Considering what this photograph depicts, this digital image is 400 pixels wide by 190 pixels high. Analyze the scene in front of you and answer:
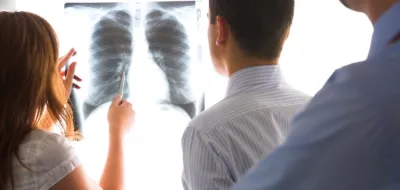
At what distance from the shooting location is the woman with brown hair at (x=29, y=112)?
3.24ft

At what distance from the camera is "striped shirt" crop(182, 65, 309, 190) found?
893mm

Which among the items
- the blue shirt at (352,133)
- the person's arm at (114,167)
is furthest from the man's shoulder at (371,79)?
the person's arm at (114,167)

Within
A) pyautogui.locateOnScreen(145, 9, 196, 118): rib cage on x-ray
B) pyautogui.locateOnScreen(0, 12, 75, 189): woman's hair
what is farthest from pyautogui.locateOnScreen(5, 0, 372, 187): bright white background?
pyautogui.locateOnScreen(0, 12, 75, 189): woman's hair

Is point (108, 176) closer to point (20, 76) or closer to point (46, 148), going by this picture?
point (46, 148)

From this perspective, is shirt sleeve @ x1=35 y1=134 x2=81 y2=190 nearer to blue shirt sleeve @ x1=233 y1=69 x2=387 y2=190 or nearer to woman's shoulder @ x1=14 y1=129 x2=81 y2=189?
woman's shoulder @ x1=14 y1=129 x2=81 y2=189

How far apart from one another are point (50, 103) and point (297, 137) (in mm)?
737

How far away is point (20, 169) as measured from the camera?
0.99m

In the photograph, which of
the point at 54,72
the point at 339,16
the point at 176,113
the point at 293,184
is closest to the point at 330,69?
the point at 339,16

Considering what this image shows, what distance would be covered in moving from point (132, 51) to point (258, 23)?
54 cm

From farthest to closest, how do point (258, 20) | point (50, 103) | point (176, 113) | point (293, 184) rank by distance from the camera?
point (176, 113), point (50, 103), point (258, 20), point (293, 184)

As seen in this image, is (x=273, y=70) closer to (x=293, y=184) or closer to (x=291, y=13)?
(x=291, y=13)

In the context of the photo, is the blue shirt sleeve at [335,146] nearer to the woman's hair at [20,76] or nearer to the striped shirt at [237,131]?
the striped shirt at [237,131]

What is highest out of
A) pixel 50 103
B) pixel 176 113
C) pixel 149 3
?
pixel 149 3

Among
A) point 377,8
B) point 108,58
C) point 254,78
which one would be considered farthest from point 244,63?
point 108,58
